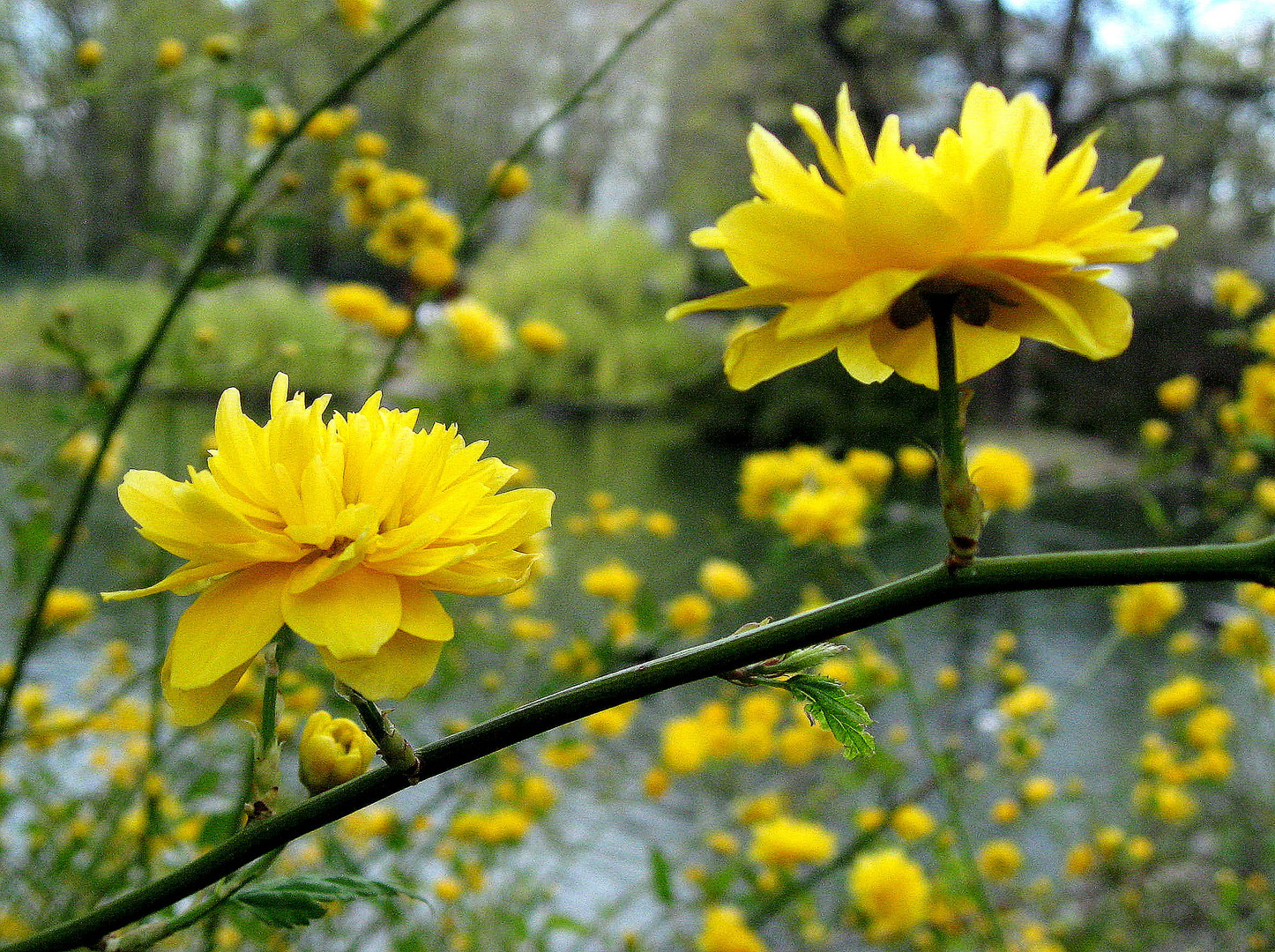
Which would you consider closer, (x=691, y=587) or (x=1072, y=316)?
(x=1072, y=316)

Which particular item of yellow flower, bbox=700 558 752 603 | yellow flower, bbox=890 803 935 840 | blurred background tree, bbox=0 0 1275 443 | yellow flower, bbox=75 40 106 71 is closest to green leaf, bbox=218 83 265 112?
blurred background tree, bbox=0 0 1275 443

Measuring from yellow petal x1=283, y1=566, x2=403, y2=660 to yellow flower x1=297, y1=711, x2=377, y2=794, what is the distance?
5 centimetres

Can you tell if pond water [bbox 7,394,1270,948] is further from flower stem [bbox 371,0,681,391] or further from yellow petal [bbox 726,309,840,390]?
yellow petal [bbox 726,309,840,390]

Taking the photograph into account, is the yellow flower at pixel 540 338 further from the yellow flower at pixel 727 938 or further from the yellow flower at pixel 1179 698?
the yellow flower at pixel 1179 698

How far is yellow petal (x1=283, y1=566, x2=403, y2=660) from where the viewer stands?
27 centimetres

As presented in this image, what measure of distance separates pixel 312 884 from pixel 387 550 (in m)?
0.12

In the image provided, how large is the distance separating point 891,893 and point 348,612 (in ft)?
4.10

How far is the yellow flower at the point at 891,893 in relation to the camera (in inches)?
52.3

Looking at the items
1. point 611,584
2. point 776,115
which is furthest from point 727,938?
point 776,115

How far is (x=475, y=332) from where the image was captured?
4.80ft

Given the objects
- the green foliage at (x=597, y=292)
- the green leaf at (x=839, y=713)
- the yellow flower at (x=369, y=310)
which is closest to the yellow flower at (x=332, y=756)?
the green leaf at (x=839, y=713)

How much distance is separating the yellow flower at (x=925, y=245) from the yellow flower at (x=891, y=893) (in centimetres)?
118

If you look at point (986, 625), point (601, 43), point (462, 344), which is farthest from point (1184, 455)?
point (601, 43)

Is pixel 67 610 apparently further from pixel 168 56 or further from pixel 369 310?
pixel 168 56
